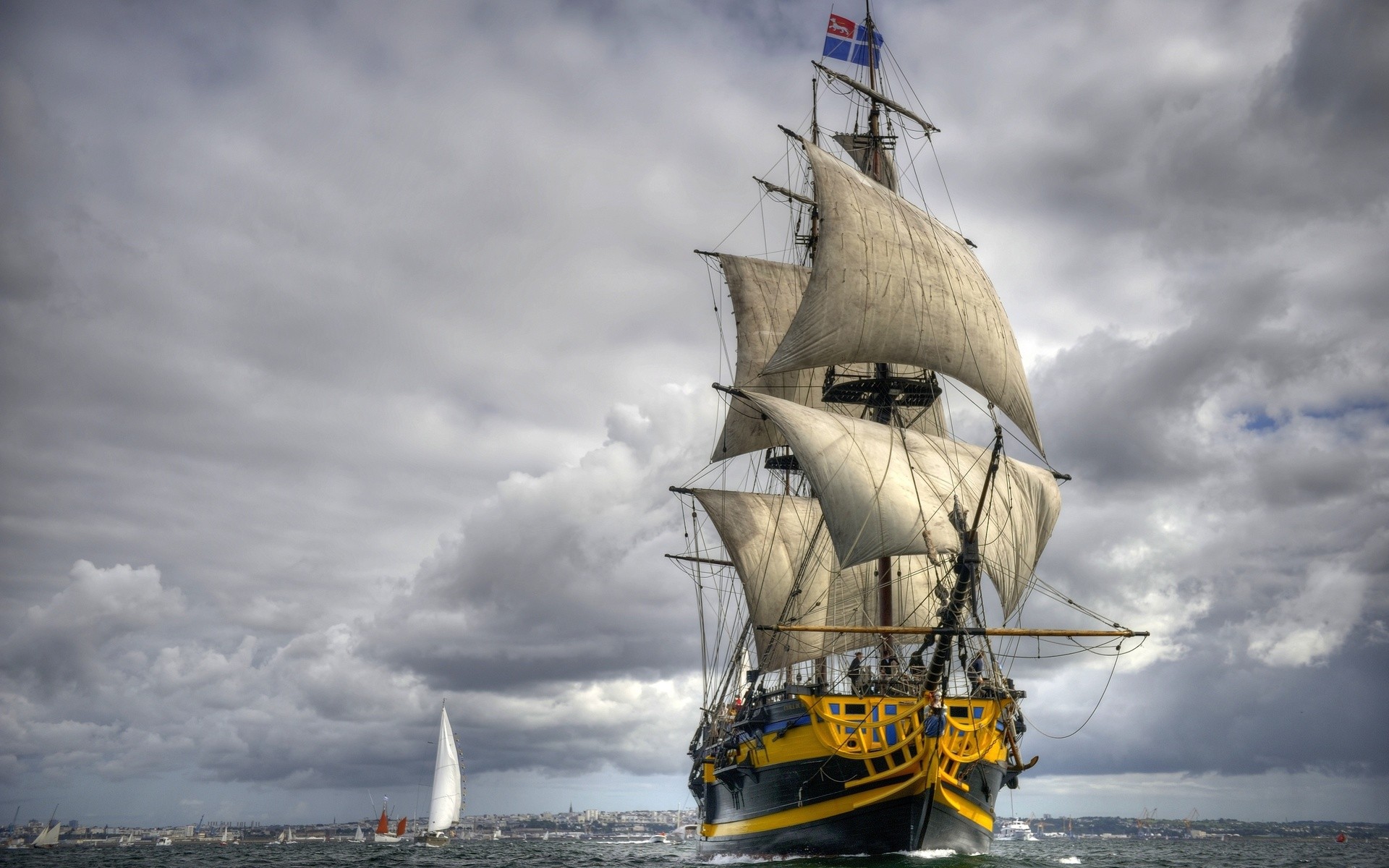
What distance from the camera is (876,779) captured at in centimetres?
3609

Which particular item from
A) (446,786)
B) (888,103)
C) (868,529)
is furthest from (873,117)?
(446,786)

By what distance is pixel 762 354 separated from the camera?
65.1m

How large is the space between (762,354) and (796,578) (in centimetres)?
1561

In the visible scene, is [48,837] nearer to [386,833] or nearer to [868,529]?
[386,833]

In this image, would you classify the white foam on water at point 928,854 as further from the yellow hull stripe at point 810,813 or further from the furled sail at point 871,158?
the furled sail at point 871,158

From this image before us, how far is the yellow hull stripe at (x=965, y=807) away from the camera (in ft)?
118

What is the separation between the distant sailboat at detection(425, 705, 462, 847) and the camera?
118 meters

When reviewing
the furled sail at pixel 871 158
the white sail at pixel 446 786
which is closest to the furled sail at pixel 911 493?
the furled sail at pixel 871 158

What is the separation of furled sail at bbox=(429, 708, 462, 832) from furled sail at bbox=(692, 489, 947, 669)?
7021cm

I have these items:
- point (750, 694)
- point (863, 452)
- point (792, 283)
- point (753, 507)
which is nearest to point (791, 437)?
point (863, 452)

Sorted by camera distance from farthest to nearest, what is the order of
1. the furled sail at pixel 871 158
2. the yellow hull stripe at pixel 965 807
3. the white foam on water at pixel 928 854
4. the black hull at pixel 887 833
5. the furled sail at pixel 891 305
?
the furled sail at pixel 871 158, the furled sail at pixel 891 305, the yellow hull stripe at pixel 965 807, the black hull at pixel 887 833, the white foam on water at pixel 928 854

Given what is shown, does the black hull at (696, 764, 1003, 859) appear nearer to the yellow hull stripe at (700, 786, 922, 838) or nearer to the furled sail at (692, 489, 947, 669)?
the yellow hull stripe at (700, 786, 922, 838)

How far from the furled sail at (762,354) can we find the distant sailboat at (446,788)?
7301 cm

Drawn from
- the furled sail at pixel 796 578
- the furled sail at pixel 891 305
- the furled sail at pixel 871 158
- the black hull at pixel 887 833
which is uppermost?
the furled sail at pixel 871 158
